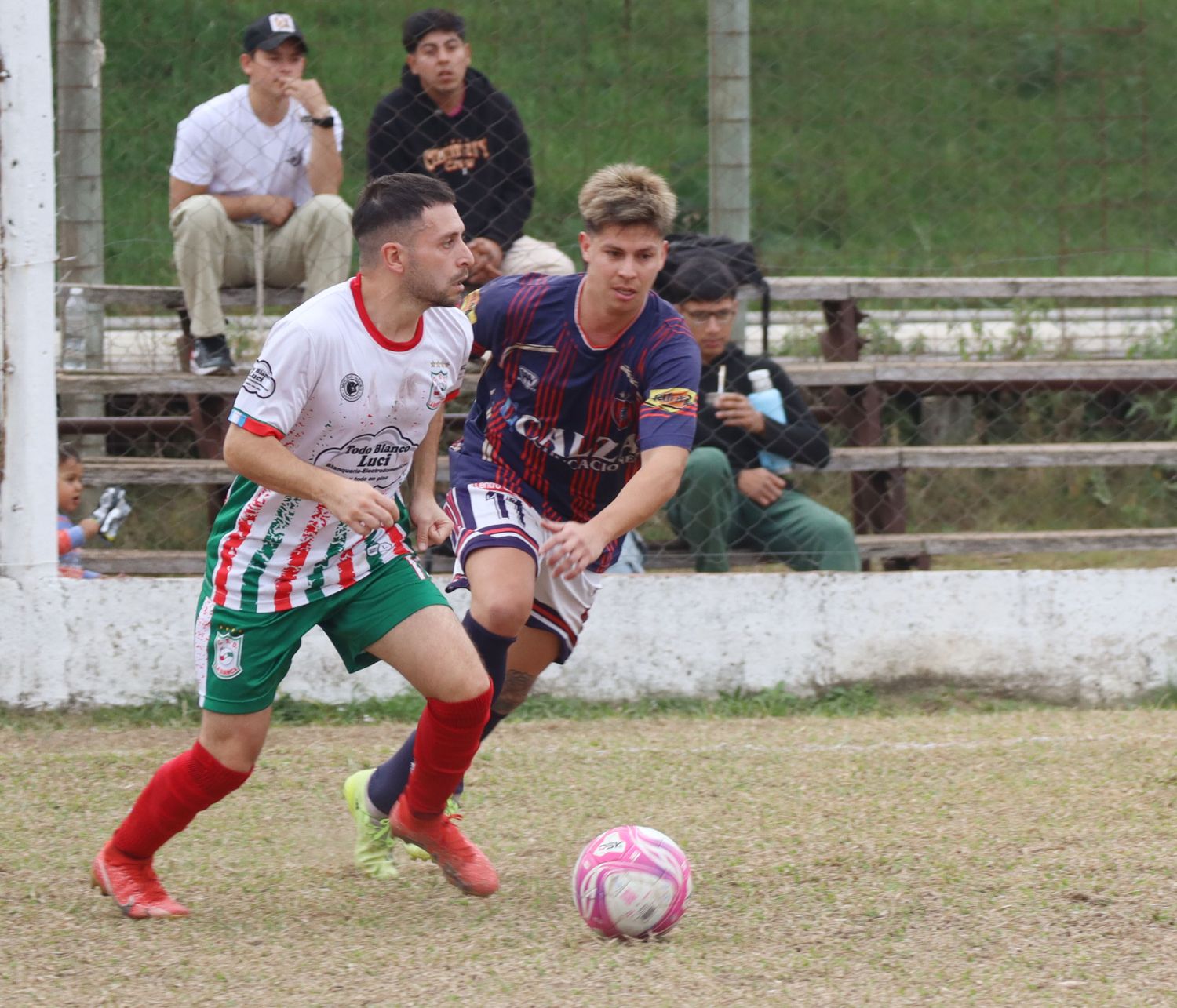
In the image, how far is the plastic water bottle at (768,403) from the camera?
6676mm

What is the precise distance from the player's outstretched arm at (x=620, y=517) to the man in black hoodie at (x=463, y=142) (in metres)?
Answer: 2.78

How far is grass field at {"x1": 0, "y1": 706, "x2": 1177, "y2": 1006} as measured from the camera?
3.25 meters

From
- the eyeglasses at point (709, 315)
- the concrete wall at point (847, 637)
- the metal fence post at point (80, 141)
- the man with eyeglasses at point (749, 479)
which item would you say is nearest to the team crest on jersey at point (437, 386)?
the concrete wall at point (847, 637)

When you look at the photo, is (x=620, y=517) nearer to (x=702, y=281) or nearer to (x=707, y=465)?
(x=702, y=281)

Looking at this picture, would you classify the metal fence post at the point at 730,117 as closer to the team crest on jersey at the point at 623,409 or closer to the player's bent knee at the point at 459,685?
the team crest on jersey at the point at 623,409

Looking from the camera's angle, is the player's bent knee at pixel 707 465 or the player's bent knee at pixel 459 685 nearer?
the player's bent knee at pixel 459 685

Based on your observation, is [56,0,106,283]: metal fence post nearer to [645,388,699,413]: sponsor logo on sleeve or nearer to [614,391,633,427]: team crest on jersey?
[614,391,633,427]: team crest on jersey

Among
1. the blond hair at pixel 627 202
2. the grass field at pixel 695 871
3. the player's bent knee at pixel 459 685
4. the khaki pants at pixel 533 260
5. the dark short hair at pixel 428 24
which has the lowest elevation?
the grass field at pixel 695 871

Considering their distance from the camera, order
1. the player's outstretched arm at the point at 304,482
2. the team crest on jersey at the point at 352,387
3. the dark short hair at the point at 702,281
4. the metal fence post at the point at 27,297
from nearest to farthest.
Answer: the player's outstretched arm at the point at 304,482 < the team crest on jersey at the point at 352,387 < the metal fence post at the point at 27,297 < the dark short hair at the point at 702,281

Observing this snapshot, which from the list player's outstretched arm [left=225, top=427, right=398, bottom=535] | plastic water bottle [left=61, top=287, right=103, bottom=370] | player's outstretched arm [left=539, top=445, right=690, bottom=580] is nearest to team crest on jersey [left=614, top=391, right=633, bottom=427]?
player's outstretched arm [left=539, top=445, right=690, bottom=580]

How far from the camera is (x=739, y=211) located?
6777 mm

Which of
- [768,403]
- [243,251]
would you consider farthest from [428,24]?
[768,403]

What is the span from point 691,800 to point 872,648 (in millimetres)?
1703

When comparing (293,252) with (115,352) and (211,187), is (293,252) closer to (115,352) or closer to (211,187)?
(211,187)
